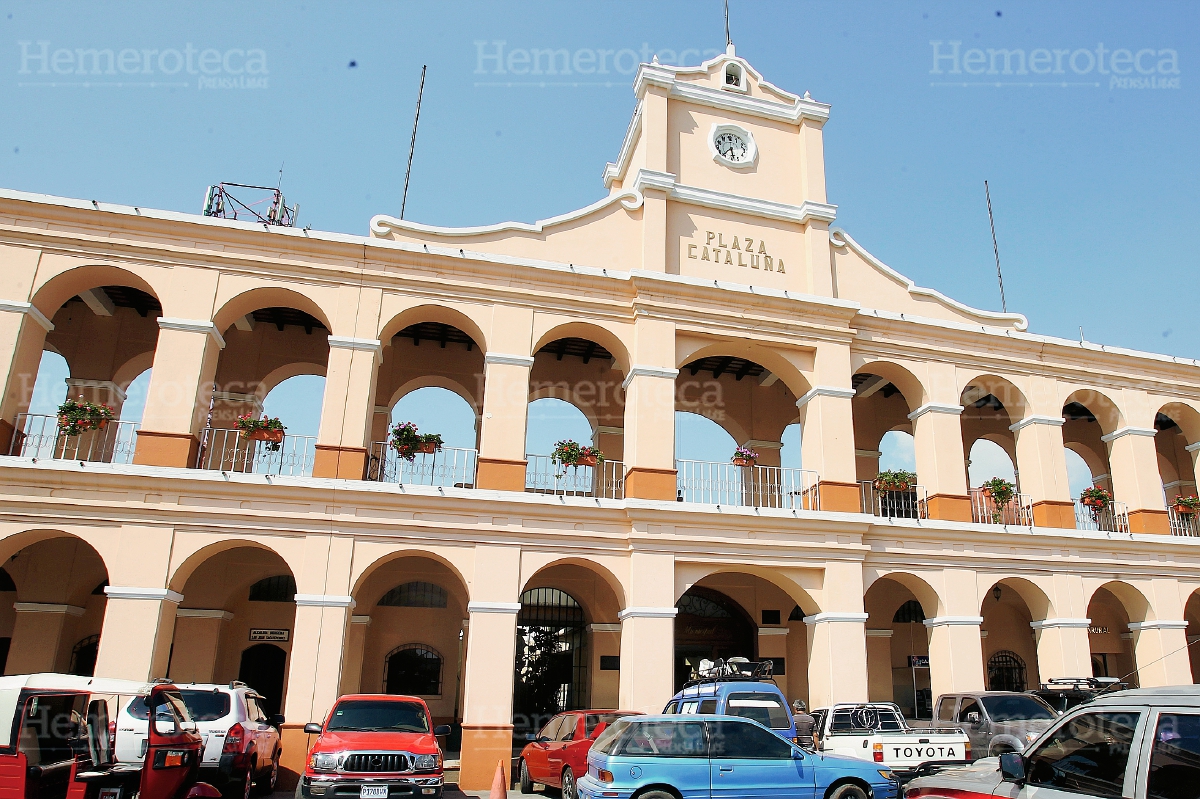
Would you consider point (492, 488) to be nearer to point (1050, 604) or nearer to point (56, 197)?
point (56, 197)

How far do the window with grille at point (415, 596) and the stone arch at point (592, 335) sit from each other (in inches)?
257

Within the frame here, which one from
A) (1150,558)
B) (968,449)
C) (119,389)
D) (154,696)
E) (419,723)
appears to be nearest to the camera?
(154,696)

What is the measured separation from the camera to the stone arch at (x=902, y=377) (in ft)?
64.8

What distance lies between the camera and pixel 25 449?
15281 millimetres

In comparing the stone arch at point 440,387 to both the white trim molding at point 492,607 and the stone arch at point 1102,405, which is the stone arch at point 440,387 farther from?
the stone arch at point 1102,405

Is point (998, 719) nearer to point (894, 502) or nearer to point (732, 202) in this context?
point (894, 502)

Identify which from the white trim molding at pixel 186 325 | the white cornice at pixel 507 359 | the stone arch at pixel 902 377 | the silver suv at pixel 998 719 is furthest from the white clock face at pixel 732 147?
the silver suv at pixel 998 719

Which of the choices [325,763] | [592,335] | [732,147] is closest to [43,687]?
[325,763]

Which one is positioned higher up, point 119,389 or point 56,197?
point 56,197

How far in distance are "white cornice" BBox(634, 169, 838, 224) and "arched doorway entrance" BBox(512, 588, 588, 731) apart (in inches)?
385

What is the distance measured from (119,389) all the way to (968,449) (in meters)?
21.9

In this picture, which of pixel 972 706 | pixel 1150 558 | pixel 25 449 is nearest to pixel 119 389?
pixel 25 449

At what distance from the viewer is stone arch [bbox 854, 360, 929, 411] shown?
778 inches

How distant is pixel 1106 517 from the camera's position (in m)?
21.5
